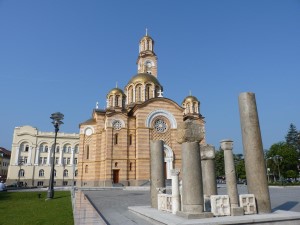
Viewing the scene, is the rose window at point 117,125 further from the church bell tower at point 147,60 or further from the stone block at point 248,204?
the stone block at point 248,204

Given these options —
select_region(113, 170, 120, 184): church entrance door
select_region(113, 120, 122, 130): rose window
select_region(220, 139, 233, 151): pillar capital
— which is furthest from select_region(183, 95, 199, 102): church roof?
select_region(220, 139, 233, 151): pillar capital

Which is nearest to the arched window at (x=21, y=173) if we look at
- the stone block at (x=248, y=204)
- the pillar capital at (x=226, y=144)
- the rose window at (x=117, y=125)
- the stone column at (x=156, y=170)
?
the rose window at (x=117, y=125)

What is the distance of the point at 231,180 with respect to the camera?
28.7ft

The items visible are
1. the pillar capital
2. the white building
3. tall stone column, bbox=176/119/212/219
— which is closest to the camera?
tall stone column, bbox=176/119/212/219

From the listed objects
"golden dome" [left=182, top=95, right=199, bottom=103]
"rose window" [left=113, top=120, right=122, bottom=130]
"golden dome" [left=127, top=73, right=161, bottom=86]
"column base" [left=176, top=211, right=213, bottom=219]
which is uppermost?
"golden dome" [left=127, top=73, right=161, bottom=86]

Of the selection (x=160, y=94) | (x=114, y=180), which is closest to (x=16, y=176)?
(x=114, y=180)

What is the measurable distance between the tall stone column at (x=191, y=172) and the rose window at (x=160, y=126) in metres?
23.5

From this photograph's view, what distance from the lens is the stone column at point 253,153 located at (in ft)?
27.3

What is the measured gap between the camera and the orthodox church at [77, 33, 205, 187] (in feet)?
96.0

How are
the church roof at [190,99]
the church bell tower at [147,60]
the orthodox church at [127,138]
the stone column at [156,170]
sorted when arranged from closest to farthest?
1. the stone column at [156,170]
2. the orthodox church at [127,138]
3. the church roof at [190,99]
4. the church bell tower at [147,60]

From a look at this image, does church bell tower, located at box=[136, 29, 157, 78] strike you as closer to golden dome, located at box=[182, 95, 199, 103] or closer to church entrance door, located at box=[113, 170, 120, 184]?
golden dome, located at box=[182, 95, 199, 103]

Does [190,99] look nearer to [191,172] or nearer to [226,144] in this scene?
[226,144]

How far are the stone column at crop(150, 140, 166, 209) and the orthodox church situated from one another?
745 inches

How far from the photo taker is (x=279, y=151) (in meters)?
45.7
